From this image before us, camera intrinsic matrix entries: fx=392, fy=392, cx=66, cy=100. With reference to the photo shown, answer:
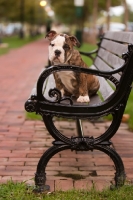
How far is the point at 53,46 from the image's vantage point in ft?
12.0

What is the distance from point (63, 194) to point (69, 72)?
123cm

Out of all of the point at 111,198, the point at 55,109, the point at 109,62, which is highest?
the point at 109,62

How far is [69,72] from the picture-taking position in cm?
382

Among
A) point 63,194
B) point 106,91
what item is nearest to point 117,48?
point 106,91

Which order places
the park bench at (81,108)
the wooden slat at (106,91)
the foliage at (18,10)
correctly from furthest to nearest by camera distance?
the foliage at (18,10), the wooden slat at (106,91), the park bench at (81,108)

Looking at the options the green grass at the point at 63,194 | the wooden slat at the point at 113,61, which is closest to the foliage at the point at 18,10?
the wooden slat at the point at 113,61

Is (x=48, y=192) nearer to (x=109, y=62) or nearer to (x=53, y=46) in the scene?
(x=53, y=46)

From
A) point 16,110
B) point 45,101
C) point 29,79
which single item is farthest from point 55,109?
point 29,79

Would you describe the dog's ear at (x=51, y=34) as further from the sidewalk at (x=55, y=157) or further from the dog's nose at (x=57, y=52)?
the sidewalk at (x=55, y=157)

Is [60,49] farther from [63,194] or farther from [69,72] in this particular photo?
[63,194]

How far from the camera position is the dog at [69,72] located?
366 cm

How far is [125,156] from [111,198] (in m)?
1.08

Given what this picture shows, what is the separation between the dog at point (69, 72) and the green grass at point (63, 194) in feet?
3.14

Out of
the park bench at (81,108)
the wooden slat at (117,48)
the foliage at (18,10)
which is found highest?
the foliage at (18,10)
